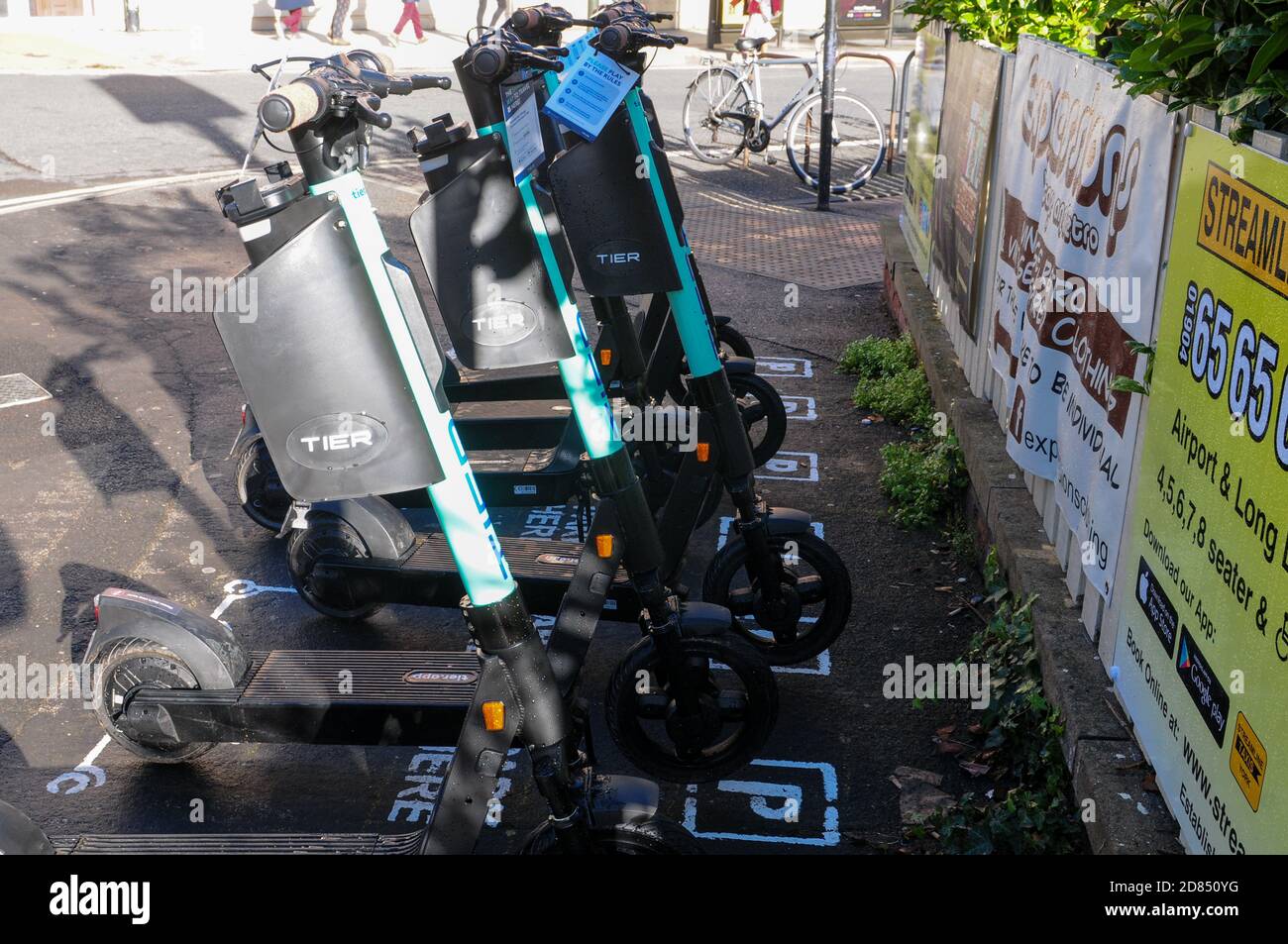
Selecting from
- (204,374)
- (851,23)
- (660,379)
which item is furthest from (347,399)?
(851,23)

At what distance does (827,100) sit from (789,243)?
1.44 meters

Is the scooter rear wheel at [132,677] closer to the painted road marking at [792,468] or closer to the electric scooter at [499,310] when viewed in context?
the electric scooter at [499,310]

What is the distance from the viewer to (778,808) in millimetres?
4320

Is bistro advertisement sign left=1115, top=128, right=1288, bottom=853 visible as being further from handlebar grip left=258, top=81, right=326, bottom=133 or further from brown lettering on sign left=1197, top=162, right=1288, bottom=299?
handlebar grip left=258, top=81, right=326, bottom=133

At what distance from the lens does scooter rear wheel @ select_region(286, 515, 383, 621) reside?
205 inches

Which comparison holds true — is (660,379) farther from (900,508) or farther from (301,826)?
(301,826)

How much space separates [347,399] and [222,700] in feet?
5.77

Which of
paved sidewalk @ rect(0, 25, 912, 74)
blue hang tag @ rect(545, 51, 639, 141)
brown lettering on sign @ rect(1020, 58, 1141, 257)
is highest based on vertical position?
blue hang tag @ rect(545, 51, 639, 141)

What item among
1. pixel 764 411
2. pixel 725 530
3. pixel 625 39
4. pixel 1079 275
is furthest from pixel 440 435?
pixel 764 411

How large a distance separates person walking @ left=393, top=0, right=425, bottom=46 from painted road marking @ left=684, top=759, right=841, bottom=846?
22800mm

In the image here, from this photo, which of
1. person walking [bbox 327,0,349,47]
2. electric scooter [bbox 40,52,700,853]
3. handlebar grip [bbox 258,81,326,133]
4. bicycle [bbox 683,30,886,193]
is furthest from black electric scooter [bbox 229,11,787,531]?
person walking [bbox 327,0,349,47]

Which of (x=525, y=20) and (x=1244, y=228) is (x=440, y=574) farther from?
(x=1244, y=228)

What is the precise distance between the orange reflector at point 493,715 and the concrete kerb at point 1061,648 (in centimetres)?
171

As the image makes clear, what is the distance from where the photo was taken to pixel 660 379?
6215mm
